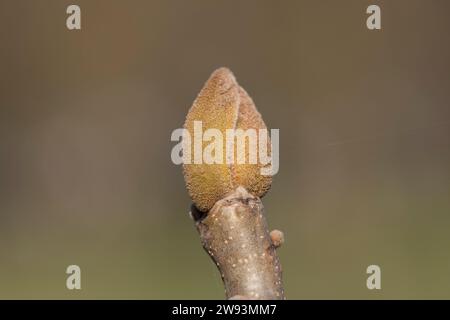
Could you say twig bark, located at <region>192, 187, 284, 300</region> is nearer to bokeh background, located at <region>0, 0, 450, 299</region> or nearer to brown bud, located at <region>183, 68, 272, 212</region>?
brown bud, located at <region>183, 68, 272, 212</region>

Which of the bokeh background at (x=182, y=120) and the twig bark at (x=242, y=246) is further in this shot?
the bokeh background at (x=182, y=120)

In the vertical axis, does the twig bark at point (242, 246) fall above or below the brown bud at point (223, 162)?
below

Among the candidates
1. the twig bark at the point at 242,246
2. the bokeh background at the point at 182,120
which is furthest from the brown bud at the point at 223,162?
the bokeh background at the point at 182,120

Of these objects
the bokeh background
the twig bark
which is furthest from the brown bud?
the bokeh background

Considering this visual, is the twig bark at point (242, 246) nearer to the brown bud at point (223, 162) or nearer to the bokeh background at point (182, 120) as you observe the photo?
the brown bud at point (223, 162)

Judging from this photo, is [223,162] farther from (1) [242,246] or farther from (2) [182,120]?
(2) [182,120]
